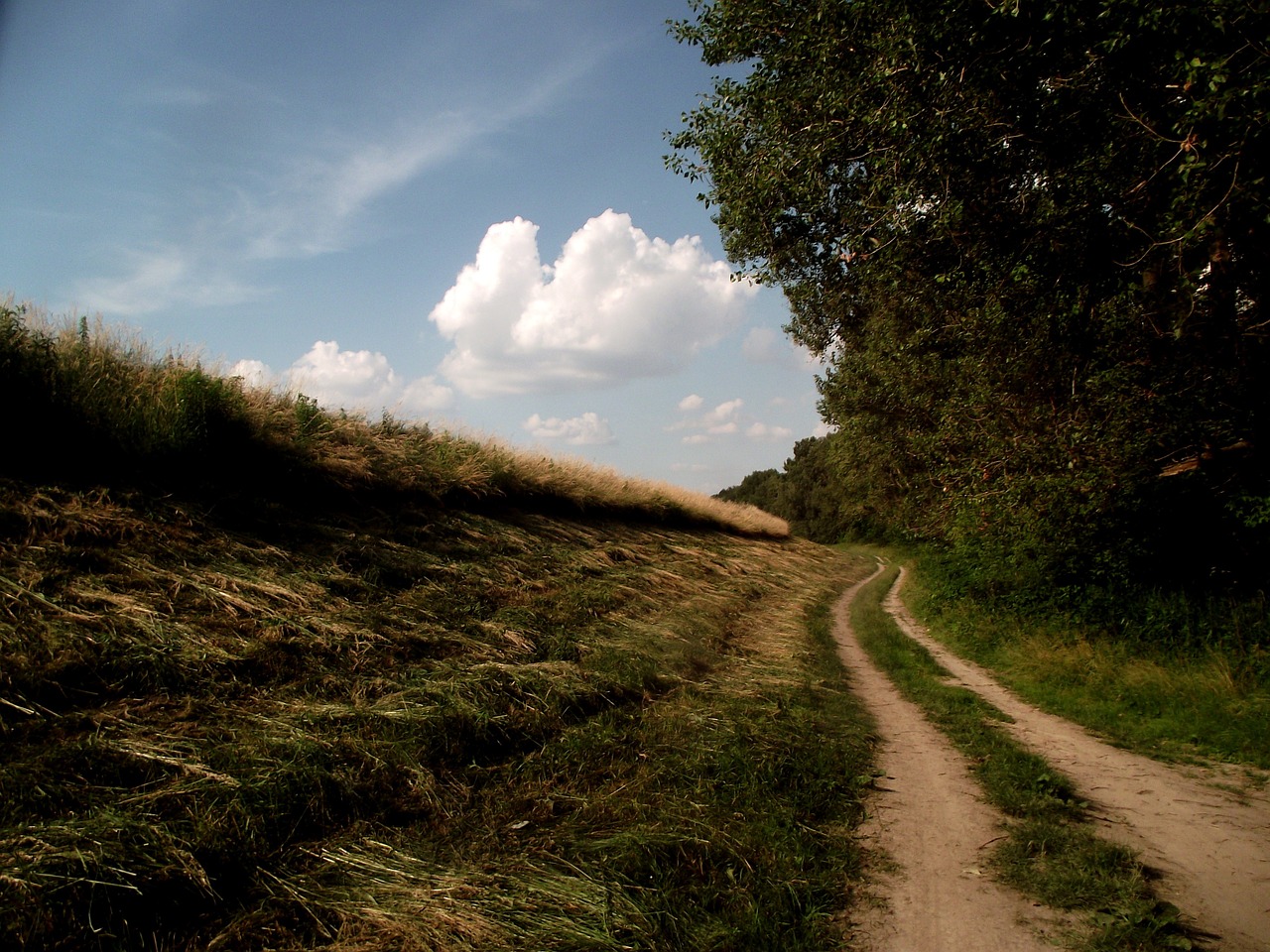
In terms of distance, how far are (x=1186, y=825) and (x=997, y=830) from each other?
4.65 feet

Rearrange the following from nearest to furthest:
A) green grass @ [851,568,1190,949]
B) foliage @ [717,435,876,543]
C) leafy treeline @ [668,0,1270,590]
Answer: green grass @ [851,568,1190,949] → leafy treeline @ [668,0,1270,590] → foliage @ [717,435,876,543]

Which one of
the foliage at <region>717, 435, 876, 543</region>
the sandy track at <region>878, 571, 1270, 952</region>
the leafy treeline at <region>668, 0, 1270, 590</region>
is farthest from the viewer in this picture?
the foliage at <region>717, 435, 876, 543</region>

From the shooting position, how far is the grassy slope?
3.05m

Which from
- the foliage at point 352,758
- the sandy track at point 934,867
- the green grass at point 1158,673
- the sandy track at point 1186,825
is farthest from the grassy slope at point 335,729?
the green grass at point 1158,673

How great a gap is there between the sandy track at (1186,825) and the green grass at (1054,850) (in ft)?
0.61

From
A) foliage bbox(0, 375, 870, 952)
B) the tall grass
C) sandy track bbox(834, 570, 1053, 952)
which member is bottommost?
sandy track bbox(834, 570, 1053, 952)

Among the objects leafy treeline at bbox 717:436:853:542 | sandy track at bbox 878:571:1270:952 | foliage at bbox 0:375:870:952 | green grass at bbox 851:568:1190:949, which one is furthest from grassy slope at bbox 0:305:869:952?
leafy treeline at bbox 717:436:853:542

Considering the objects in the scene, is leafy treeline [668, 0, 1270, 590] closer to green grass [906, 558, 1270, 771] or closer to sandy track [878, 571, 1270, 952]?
green grass [906, 558, 1270, 771]

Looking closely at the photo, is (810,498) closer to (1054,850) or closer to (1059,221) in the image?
(1059,221)

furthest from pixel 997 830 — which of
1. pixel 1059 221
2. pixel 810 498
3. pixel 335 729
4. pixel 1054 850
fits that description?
pixel 810 498

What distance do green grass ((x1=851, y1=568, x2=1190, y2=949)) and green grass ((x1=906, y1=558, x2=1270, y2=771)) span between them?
1380mm

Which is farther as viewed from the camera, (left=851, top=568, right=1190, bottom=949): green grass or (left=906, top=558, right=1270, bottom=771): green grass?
(left=906, top=558, right=1270, bottom=771): green grass

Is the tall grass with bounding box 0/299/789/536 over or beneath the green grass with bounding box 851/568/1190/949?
over

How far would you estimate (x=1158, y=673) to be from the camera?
7.79 metres
